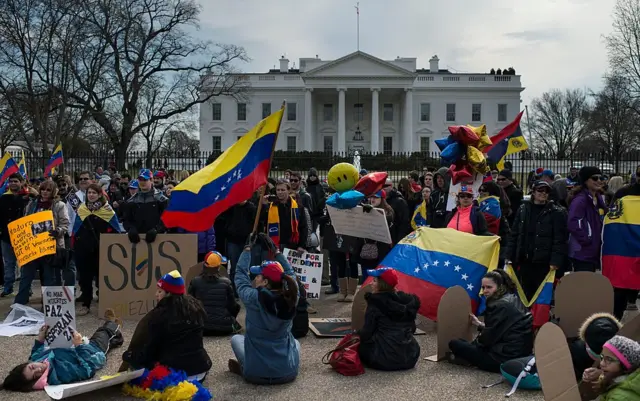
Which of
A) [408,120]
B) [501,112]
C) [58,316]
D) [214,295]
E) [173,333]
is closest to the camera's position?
[173,333]

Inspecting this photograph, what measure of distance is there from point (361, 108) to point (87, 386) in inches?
2493

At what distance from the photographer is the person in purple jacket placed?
759 centimetres

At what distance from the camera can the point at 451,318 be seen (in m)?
6.38

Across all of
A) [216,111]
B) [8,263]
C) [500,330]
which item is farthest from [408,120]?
[500,330]

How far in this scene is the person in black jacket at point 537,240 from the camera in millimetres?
7418

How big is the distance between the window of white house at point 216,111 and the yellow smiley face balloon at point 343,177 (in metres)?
58.6

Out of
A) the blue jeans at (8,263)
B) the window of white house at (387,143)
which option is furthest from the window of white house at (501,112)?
the blue jeans at (8,263)

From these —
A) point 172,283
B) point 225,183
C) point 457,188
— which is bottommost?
point 172,283

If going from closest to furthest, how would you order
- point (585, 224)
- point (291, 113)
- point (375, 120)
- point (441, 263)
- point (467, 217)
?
point (441, 263), point (585, 224), point (467, 217), point (375, 120), point (291, 113)

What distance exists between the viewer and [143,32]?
36906 mm

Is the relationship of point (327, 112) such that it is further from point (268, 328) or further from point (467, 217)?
point (268, 328)

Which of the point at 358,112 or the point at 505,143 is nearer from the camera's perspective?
the point at 505,143

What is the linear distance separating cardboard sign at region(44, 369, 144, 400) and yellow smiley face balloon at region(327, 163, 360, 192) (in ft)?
14.3

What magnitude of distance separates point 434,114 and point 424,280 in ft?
201
